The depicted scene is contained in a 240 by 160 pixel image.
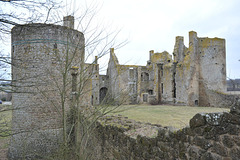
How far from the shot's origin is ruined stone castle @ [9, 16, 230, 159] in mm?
6098

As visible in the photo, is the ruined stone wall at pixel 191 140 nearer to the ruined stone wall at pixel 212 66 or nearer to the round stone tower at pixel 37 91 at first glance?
the round stone tower at pixel 37 91

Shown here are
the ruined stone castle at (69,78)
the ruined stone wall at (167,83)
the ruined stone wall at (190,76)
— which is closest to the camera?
the ruined stone castle at (69,78)

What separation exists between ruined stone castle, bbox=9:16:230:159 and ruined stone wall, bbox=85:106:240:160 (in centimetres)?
127

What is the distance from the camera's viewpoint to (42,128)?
8.79m

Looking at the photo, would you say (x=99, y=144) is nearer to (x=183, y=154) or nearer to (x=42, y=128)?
(x=42, y=128)

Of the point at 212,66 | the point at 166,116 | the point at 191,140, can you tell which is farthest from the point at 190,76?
the point at 191,140

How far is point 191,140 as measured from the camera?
133 inches

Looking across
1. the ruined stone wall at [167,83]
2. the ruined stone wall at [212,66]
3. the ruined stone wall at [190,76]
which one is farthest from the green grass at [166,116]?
the ruined stone wall at [167,83]

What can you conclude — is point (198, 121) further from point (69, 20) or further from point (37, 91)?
point (37, 91)

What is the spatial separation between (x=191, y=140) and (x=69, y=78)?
5484 mm

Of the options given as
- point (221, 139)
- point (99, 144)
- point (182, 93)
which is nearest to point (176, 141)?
point (221, 139)

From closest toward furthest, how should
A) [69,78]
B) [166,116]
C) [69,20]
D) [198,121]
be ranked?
[198,121] < [69,20] < [69,78] < [166,116]

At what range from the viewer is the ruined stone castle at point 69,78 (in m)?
6.10

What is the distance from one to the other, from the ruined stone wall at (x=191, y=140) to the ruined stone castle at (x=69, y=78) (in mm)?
1274
